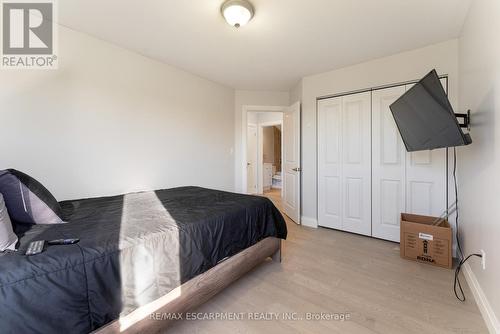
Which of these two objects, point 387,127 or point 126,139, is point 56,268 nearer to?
point 126,139

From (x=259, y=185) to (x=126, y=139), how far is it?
176 inches

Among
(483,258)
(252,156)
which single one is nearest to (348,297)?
(483,258)

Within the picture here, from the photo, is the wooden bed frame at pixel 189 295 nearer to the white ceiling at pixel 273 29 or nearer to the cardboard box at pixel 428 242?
the cardboard box at pixel 428 242

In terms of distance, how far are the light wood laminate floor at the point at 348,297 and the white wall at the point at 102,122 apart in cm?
172

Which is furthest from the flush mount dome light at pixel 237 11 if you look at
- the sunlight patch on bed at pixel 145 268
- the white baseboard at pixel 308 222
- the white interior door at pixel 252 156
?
the white interior door at pixel 252 156

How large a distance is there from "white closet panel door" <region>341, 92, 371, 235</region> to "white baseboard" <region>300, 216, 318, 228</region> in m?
0.41

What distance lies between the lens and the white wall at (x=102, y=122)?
6.40 ft

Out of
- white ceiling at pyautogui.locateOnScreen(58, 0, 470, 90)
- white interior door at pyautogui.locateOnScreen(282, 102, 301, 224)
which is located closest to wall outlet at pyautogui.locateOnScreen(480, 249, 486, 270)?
white ceiling at pyautogui.locateOnScreen(58, 0, 470, 90)

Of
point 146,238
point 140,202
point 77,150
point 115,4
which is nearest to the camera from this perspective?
point 146,238

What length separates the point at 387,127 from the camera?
9.46 feet

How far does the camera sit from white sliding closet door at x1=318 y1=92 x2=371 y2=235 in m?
3.09

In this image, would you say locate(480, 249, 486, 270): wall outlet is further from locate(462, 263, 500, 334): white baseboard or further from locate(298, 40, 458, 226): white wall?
locate(298, 40, 458, 226): white wall

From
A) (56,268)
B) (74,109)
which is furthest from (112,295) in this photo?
(74,109)

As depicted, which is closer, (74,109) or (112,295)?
(112,295)
